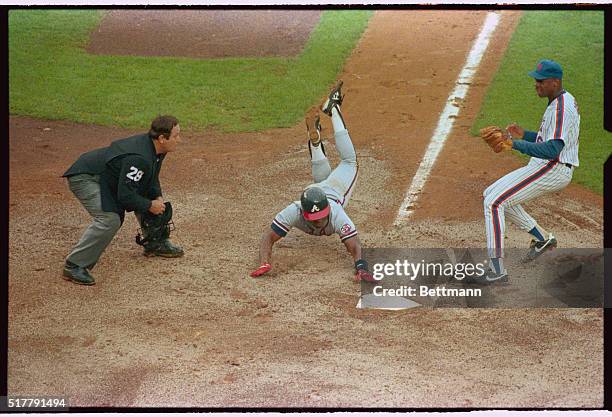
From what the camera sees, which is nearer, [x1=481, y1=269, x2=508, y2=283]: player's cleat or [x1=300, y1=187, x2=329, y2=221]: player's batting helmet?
[x1=300, y1=187, x2=329, y2=221]: player's batting helmet

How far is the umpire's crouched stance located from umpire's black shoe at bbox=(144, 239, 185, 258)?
578mm

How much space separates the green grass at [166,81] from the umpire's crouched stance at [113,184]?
453cm

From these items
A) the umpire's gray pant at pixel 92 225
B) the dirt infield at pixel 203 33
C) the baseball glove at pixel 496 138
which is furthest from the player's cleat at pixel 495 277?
the dirt infield at pixel 203 33

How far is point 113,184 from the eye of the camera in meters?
9.16

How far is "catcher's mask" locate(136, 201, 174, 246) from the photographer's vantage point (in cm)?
960

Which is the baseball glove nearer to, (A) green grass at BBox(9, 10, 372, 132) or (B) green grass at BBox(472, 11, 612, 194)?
(B) green grass at BBox(472, 11, 612, 194)

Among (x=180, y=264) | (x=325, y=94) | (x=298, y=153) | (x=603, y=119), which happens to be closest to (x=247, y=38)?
(x=325, y=94)

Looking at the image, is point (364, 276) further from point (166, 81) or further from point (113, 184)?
point (166, 81)

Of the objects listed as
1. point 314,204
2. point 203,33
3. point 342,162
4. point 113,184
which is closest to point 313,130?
point 342,162

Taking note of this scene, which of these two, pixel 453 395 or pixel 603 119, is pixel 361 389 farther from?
pixel 603 119

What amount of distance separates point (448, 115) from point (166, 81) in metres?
4.44

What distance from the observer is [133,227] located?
10.7 metres

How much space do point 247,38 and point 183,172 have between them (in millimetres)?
4724

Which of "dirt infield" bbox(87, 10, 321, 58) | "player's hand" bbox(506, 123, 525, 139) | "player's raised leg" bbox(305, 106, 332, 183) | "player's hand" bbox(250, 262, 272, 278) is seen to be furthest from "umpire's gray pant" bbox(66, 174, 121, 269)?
"dirt infield" bbox(87, 10, 321, 58)
